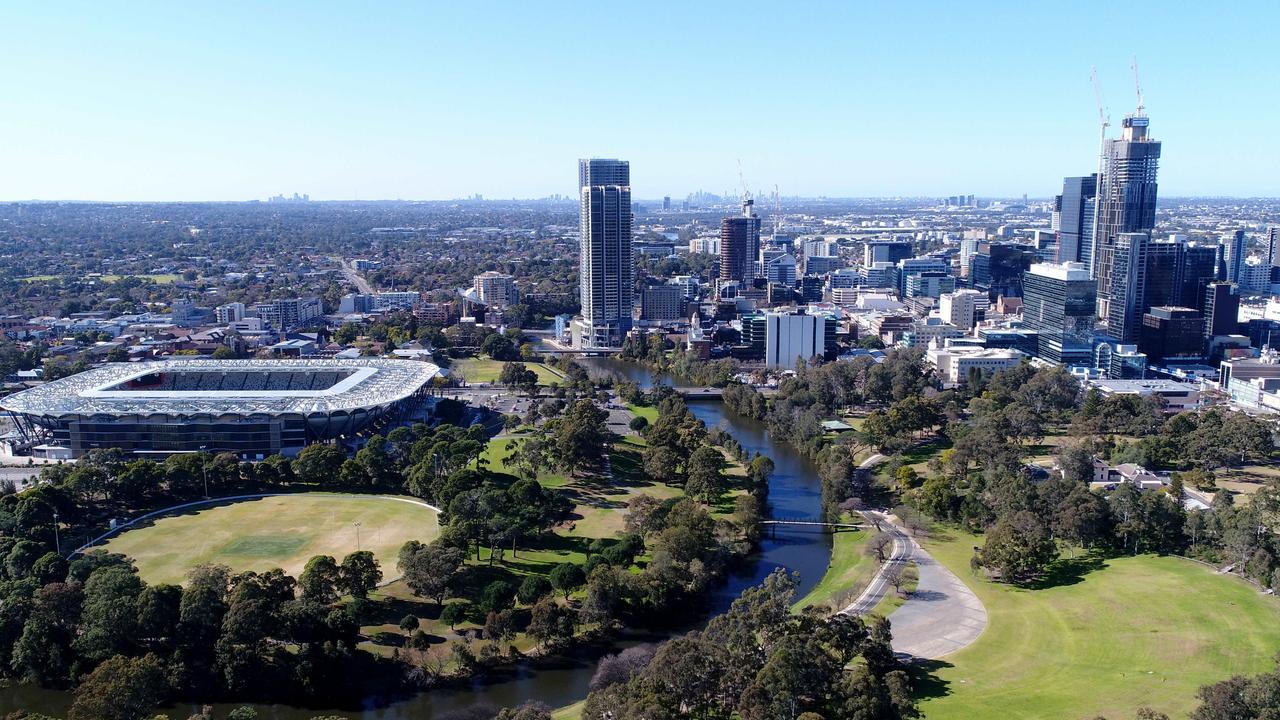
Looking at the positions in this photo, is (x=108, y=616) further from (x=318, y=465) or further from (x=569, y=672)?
(x=318, y=465)

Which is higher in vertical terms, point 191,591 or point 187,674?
point 191,591

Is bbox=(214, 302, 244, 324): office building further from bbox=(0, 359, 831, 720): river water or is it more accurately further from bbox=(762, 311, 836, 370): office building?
bbox=(0, 359, 831, 720): river water

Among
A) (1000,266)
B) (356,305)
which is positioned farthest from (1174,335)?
(356,305)

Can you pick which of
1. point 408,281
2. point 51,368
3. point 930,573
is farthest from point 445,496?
point 408,281

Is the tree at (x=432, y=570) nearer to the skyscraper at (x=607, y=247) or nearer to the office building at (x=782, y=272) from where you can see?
the skyscraper at (x=607, y=247)

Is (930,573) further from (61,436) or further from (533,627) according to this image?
(61,436)

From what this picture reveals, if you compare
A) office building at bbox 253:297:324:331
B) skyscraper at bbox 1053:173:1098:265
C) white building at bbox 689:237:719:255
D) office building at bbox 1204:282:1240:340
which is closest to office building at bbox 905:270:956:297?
skyscraper at bbox 1053:173:1098:265
